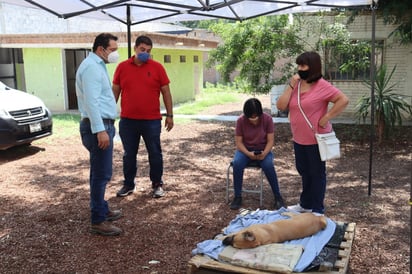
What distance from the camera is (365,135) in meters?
9.59

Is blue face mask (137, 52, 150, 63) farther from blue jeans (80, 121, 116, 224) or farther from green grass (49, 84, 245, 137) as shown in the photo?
green grass (49, 84, 245, 137)

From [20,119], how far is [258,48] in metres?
5.03

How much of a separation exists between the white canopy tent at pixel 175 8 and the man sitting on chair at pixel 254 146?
1.28 meters

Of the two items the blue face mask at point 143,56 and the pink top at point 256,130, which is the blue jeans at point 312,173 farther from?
Answer: the blue face mask at point 143,56

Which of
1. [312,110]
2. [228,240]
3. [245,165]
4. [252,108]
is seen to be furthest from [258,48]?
[228,240]

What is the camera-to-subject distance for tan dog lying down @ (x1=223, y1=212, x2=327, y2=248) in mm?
Result: 3490

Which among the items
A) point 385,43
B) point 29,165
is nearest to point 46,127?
point 29,165

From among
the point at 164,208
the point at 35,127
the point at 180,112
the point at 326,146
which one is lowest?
the point at 164,208

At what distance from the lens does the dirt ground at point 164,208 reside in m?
3.92

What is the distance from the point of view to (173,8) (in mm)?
6539

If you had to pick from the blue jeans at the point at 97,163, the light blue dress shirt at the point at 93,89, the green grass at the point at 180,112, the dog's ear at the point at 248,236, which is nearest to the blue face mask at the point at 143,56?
the light blue dress shirt at the point at 93,89

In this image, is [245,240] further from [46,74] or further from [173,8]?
[46,74]

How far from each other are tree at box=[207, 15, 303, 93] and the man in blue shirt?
572cm

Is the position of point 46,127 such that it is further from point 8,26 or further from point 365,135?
point 8,26
